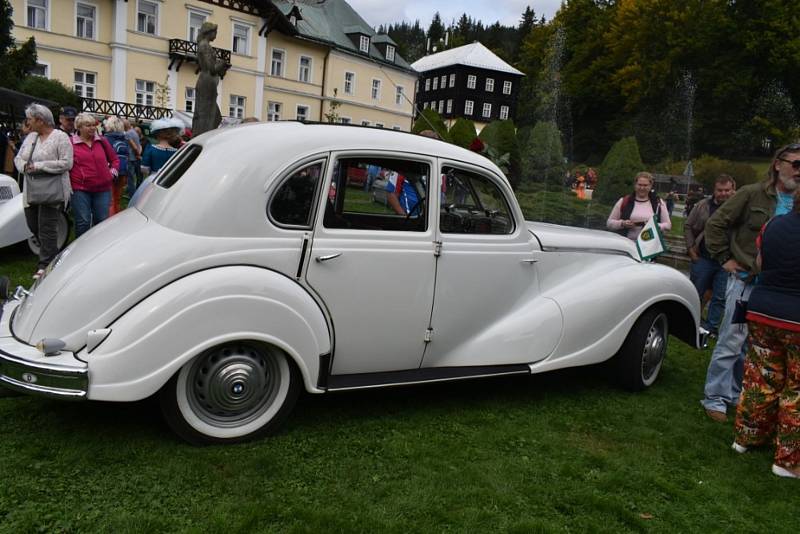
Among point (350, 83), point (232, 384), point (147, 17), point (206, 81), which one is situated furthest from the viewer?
point (350, 83)

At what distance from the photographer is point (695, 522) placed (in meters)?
3.51

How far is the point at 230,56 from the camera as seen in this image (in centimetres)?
3497

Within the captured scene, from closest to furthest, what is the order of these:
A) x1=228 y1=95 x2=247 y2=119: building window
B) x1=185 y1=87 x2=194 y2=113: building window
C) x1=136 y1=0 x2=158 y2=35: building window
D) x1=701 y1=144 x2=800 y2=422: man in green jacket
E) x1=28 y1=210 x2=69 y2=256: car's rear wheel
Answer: x1=701 y1=144 x2=800 y2=422: man in green jacket < x1=28 y1=210 x2=69 y2=256: car's rear wheel < x1=136 y1=0 x2=158 y2=35: building window < x1=185 y1=87 x2=194 y2=113: building window < x1=228 y1=95 x2=247 y2=119: building window

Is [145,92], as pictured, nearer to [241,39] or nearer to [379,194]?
[241,39]

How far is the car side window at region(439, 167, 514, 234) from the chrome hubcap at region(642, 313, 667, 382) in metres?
1.66

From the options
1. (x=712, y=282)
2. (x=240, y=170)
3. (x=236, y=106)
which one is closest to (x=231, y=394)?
(x=240, y=170)

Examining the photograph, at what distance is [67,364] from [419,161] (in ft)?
8.07

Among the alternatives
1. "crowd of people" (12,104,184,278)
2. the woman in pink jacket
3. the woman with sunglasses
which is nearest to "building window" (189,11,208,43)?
"crowd of people" (12,104,184,278)

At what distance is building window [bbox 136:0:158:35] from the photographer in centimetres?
3176

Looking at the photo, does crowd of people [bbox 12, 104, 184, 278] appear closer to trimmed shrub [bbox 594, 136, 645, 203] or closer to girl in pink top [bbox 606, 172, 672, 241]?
girl in pink top [bbox 606, 172, 672, 241]

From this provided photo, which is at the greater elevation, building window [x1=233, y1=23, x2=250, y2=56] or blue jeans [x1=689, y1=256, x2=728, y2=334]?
building window [x1=233, y1=23, x2=250, y2=56]

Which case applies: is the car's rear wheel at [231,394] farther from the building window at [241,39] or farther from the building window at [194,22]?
the building window at [241,39]

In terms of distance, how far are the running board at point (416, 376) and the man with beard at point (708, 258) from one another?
3.37 metres

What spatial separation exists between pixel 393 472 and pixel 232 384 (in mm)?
1059
